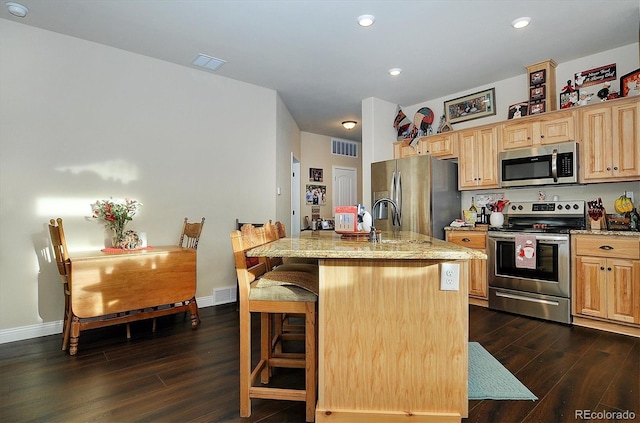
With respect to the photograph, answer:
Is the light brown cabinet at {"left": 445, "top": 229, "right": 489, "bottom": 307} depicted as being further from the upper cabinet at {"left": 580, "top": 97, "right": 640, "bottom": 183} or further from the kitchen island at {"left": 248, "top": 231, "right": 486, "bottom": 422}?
the kitchen island at {"left": 248, "top": 231, "right": 486, "bottom": 422}

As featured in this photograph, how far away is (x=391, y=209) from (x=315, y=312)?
9.28ft

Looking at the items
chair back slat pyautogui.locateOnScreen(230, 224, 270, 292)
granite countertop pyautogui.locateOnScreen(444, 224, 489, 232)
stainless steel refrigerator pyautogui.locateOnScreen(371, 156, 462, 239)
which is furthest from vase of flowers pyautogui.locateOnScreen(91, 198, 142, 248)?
granite countertop pyautogui.locateOnScreen(444, 224, 489, 232)

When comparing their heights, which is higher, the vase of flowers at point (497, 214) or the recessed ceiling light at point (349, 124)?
the recessed ceiling light at point (349, 124)

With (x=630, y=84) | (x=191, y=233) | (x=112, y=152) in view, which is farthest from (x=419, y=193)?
(x=112, y=152)

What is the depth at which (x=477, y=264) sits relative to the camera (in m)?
3.73

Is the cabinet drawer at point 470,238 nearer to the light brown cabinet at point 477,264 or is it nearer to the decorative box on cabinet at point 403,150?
the light brown cabinet at point 477,264

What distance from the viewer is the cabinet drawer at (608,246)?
2.73 m

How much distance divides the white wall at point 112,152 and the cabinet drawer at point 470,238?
2.35 metres

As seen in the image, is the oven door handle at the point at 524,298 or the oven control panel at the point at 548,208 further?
the oven control panel at the point at 548,208

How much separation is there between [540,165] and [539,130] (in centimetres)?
39

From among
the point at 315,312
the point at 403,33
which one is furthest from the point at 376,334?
the point at 403,33

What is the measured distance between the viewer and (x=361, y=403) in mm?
1517

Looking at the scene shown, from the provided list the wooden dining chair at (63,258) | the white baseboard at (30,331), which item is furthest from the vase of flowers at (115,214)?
the white baseboard at (30,331)

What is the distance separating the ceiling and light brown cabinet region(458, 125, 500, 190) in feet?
2.29
